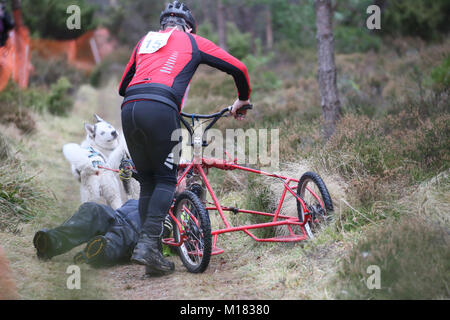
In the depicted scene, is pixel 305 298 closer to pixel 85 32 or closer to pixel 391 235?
pixel 391 235

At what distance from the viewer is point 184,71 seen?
3580 mm

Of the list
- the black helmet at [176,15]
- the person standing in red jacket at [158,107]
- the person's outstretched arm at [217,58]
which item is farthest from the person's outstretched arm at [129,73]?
the person's outstretched arm at [217,58]

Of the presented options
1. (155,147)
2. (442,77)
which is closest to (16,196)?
(155,147)

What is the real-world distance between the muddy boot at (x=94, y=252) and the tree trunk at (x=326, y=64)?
12.0ft

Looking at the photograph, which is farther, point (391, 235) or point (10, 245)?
point (10, 245)

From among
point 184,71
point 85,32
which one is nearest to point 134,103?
point 184,71

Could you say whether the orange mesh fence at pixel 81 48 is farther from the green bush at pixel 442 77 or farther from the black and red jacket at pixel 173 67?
the black and red jacket at pixel 173 67

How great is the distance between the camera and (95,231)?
4160mm

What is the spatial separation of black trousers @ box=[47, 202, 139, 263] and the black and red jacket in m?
1.21

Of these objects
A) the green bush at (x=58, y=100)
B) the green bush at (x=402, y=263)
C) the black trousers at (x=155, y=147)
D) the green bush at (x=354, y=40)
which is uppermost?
the green bush at (x=354, y=40)

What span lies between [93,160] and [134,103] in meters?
2.20

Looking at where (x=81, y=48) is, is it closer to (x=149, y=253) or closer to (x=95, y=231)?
(x=95, y=231)

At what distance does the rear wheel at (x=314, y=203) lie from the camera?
373 cm

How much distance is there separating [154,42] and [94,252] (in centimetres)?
182
